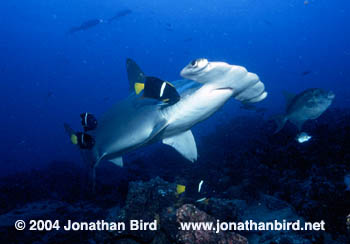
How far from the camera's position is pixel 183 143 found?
5.09 metres

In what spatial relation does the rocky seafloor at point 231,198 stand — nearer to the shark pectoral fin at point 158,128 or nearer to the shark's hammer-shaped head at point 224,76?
the shark pectoral fin at point 158,128

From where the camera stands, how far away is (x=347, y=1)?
166125mm

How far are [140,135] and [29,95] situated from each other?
637 ft

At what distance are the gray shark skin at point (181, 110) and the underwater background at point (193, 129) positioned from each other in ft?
3.51

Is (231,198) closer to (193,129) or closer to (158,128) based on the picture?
(158,128)

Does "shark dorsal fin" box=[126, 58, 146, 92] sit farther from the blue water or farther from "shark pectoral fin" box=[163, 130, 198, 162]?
the blue water

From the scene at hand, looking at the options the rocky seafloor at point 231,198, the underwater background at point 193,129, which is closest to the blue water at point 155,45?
the underwater background at point 193,129

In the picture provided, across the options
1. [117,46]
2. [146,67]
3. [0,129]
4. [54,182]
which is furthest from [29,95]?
[54,182]

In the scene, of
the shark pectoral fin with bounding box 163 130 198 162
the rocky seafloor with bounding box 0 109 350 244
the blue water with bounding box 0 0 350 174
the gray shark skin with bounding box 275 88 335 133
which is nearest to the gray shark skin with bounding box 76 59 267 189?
the shark pectoral fin with bounding box 163 130 198 162

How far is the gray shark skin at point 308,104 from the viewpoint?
16.7 feet

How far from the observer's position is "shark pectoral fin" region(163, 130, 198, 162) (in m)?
5.04

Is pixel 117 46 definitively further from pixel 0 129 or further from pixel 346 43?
pixel 346 43

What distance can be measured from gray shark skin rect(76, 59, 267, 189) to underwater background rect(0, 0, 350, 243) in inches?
42.1

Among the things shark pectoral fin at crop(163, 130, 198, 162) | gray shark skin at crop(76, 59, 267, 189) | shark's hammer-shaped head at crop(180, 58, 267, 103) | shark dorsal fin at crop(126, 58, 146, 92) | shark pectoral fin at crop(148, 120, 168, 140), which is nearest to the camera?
shark's hammer-shaped head at crop(180, 58, 267, 103)
